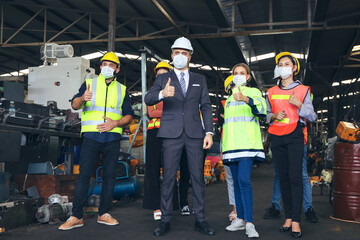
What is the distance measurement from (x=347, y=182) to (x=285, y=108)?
1.34 meters

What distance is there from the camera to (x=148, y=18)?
11477 mm

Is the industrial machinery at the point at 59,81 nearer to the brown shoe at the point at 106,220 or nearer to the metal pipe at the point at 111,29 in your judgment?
the metal pipe at the point at 111,29

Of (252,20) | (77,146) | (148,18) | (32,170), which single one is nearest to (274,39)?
(252,20)

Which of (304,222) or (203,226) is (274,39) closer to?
(304,222)

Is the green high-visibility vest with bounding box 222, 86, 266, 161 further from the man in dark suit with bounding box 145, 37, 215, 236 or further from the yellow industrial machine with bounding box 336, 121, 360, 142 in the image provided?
the yellow industrial machine with bounding box 336, 121, 360, 142

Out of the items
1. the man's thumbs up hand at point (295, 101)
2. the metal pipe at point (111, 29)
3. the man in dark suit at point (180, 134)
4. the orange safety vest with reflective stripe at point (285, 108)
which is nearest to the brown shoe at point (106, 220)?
the man in dark suit at point (180, 134)

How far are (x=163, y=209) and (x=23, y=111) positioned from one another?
2.48 metres

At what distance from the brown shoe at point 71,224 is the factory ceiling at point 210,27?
5.68 metres

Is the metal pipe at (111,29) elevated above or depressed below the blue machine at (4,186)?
above

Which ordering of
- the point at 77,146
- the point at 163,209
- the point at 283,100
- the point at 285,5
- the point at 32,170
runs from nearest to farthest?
the point at 163,209
the point at 283,100
the point at 32,170
the point at 77,146
the point at 285,5

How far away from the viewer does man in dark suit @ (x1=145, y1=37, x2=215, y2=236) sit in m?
3.46

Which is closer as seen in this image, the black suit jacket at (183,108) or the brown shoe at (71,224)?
the black suit jacket at (183,108)

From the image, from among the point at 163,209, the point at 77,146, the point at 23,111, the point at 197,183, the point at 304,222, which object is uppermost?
the point at 23,111

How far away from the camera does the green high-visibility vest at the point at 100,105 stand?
3.88m
